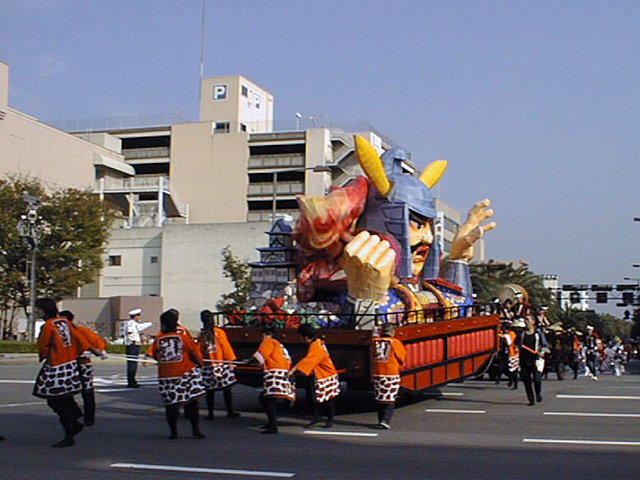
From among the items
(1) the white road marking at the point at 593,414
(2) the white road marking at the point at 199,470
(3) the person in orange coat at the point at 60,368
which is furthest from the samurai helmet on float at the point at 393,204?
(2) the white road marking at the point at 199,470

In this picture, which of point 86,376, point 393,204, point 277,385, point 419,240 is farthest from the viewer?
point 419,240

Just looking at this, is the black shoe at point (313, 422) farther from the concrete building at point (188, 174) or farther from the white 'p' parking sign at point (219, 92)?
the white 'p' parking sign at point (219, 92)

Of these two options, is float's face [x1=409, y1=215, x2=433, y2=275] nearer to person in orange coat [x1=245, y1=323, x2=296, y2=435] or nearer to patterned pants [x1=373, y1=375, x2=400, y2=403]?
patterned pants [x1=373, y1=375, x2=400, y2=403]

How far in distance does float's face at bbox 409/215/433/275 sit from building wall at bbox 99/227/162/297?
38.0 metres

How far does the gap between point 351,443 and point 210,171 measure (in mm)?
58607

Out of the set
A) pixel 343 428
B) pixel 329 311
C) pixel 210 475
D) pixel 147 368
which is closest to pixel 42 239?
pixel 147 368

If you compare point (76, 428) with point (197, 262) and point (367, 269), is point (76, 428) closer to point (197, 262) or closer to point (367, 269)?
point (367, 269)

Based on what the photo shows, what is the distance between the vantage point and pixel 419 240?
53.1 feet

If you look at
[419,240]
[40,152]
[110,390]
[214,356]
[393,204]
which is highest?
[40,152]

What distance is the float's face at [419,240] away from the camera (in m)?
16.1

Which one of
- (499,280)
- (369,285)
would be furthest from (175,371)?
(499,280)

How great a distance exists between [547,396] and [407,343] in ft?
17.9

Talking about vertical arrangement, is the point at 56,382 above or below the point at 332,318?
below

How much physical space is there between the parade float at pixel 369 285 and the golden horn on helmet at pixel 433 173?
0.03 m
